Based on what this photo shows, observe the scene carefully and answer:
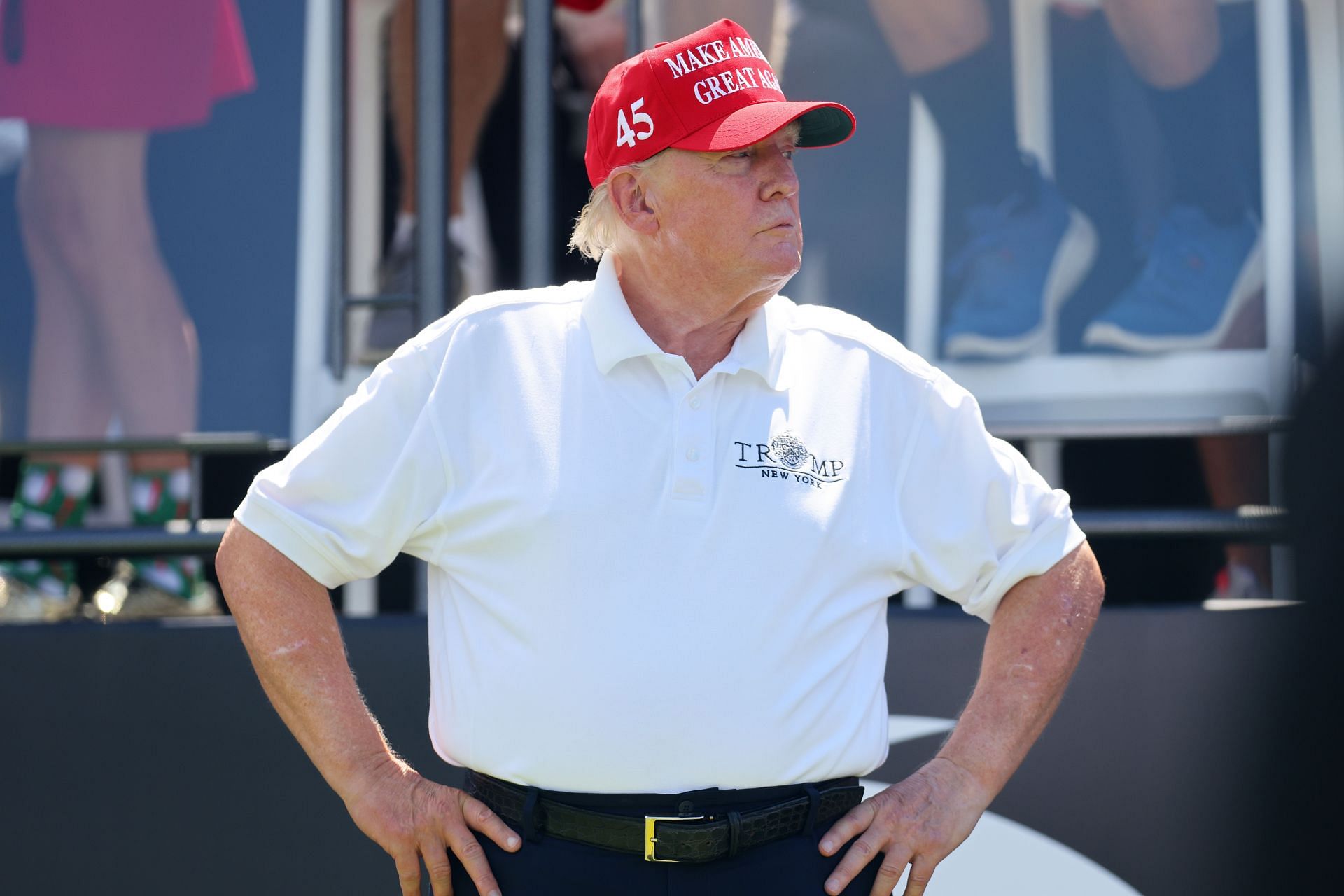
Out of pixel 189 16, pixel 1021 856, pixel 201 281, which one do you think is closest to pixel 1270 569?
pixel 1021 856

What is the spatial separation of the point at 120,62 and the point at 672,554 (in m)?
1.95

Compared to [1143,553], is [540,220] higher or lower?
higher

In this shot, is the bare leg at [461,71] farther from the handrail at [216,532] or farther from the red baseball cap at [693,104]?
the red baseball cap at [693,104]

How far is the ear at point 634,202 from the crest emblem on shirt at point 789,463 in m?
0.37

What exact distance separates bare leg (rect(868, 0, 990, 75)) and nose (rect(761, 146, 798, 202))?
3.10 feet

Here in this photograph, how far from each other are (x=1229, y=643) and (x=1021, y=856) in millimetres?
561

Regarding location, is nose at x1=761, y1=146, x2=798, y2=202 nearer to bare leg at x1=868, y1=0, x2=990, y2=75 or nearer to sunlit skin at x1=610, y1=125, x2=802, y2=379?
sunlit skin at x1=610, y1=125, x2=802, y2=379

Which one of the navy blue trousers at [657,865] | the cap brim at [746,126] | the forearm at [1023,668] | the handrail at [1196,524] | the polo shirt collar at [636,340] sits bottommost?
the navy blue trousers at [657,865]

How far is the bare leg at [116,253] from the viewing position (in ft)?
9.37

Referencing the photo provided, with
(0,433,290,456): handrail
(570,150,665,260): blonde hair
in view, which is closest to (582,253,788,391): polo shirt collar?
(570,150,665,260): blonde hair

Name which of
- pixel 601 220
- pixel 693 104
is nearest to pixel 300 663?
pixel 601 220

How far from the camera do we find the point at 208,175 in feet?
9.46

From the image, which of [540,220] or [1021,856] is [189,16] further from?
[1021,856]

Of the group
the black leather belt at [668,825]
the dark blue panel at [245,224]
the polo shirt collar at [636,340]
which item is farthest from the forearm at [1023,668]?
the dark blue panel at [245,224]
